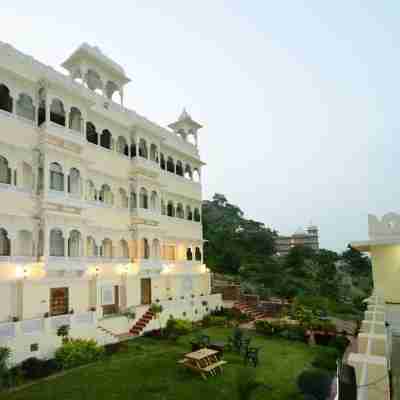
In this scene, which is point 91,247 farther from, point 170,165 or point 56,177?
point 170,165

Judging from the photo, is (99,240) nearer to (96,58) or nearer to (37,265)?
(37,265)

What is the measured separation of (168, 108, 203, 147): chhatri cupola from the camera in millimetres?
30094

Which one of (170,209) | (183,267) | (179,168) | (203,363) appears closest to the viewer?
(203,363)

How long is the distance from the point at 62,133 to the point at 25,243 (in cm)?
592

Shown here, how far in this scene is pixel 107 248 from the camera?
21.0 m

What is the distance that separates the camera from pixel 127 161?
22531mm

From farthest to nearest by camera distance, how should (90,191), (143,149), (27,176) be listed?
(143,149)
(90,191)
(27,176)

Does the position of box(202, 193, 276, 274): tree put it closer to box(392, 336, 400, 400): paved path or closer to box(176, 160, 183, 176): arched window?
box(176, 160, 183, 176): arched window

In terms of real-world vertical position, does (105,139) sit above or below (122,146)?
above

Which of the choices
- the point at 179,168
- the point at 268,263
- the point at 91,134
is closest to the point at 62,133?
the point at 91,134

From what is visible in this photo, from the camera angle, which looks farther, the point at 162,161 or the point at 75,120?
the point at 162,161

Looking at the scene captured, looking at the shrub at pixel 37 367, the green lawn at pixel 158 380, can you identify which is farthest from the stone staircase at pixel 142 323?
the shrub at pixel 37 367

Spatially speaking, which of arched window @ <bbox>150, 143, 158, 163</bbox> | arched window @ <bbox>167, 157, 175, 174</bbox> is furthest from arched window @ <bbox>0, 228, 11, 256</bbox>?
arched window @ <bbox>167, 157, 175, 174</bbox>

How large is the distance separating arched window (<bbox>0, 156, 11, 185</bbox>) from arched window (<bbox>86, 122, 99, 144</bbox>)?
5.29m
